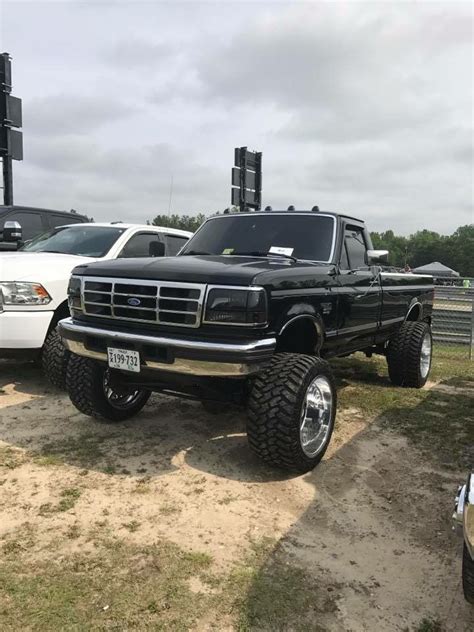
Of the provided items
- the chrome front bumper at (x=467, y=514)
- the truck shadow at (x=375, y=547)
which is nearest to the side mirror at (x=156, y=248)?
the truck shadow at (x=375, y=547)

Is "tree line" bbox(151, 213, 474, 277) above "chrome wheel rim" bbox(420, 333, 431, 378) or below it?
above

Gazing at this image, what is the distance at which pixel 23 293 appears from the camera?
5234 millimetres

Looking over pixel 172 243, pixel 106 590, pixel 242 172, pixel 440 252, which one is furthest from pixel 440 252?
pixel 106 590

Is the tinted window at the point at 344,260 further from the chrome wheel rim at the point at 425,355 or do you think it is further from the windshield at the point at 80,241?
the windshield at the point at 80,241

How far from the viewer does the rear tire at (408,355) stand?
636 centimetres

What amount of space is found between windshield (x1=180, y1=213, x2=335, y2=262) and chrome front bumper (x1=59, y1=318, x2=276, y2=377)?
59.4 inches

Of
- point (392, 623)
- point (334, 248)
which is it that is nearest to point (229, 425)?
point (334, 248)

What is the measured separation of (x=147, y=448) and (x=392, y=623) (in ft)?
7.84

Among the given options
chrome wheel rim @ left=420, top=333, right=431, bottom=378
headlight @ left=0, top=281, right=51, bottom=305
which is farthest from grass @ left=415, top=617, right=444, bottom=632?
chrome wheel rim @ left=420, top=333, right=431, bottom=378

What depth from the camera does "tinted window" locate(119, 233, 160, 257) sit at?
21.3 feet

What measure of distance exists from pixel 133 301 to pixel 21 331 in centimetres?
194

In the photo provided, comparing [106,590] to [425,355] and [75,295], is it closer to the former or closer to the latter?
[75,295]

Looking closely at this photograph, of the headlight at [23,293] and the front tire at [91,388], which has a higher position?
the headlight at [23,293]

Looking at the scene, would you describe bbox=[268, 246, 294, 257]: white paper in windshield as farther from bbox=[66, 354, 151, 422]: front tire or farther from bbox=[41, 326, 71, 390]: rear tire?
bbox=[41, 326, 71, 390]: rear tire
